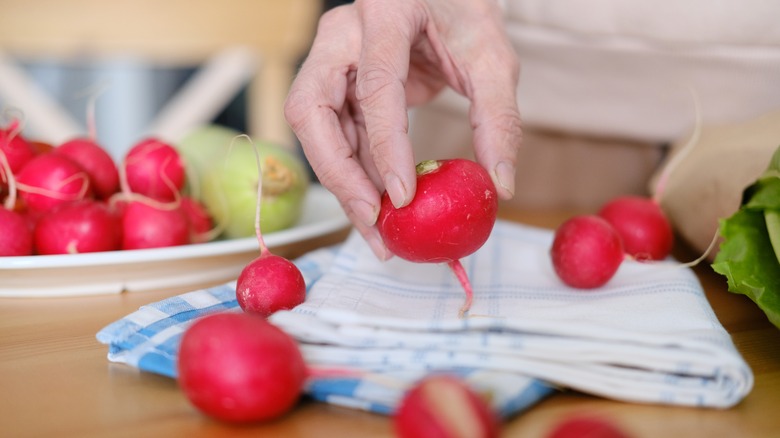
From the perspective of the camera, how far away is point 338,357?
21.6 inches

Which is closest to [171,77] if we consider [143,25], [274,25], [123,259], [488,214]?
[143,25]

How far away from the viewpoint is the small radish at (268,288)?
26.3 inches

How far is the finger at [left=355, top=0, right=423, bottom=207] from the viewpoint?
0.66 metres

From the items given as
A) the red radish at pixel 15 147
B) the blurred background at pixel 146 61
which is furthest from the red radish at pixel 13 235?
the blurred background at pixel 146 61

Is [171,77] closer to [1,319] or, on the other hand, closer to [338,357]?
[1,319]

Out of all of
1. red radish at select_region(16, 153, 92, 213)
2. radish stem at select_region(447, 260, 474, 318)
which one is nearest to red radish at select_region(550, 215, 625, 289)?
radish stem at select_region(447, 260, 474, 318)

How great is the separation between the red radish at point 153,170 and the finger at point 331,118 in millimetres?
267

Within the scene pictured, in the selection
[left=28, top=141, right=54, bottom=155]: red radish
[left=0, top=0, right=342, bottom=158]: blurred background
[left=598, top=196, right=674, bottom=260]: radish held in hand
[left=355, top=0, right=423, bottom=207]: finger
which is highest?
[left=355, top=0, right=423, bottom=207]: finger

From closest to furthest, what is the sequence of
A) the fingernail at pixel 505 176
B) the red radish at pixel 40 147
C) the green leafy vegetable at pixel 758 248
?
the green leafy vegetable at pixel 758 248
the fingernail at pixel 505 176
the red radish at pixel 40 147

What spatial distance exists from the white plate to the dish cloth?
0.14 m

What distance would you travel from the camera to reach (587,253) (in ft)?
2.46

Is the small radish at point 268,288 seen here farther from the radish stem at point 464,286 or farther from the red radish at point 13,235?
the red radish at point 13,235

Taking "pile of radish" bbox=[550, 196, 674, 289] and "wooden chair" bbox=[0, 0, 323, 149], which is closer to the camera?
"pile of radish" bbox=[550, 196, 674, 289]

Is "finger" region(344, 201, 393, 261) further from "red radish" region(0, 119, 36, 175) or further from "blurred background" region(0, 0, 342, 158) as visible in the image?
"blurred background" region(0, 0, 342, 158)
